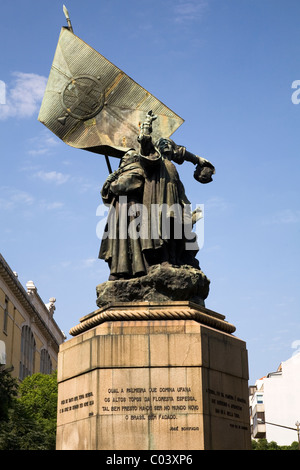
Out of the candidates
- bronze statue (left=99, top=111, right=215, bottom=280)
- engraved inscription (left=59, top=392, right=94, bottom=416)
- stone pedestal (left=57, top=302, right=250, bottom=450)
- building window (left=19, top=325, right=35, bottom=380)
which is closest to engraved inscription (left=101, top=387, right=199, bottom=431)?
stone pedestal (left=57, top=302, right=250, bottom=450)

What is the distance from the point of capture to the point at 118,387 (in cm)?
1177

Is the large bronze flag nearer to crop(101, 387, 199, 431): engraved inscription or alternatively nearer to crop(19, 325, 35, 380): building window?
crop(101, 387, 199, 431): engraved inscription

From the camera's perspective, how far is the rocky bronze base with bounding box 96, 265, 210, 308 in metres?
13.1

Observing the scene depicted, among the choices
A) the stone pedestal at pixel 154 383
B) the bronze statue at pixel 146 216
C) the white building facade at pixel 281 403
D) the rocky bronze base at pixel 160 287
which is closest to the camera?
the stone pedestal at pixel 154 383

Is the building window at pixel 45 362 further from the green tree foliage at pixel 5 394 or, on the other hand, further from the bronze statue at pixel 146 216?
the bronze statue at pixel 146 216

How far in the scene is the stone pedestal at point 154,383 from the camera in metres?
11.5

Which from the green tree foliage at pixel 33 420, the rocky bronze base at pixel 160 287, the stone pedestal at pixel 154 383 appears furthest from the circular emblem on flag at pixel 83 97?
the green tree foliage at pixel 33 420

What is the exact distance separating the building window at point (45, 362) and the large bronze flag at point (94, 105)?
6128 cm

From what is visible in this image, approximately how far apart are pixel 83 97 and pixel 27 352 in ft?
181

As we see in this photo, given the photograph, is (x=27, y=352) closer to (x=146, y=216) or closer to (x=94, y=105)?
(x=94, y=105)
